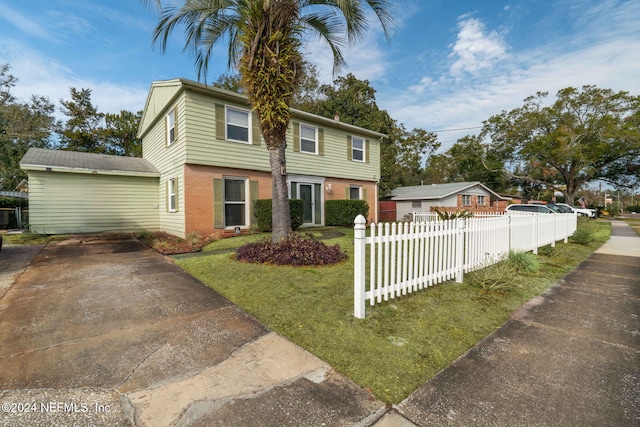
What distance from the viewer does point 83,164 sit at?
11.2 metres

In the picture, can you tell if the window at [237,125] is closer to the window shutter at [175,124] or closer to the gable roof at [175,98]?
the gable roof at [175,98]

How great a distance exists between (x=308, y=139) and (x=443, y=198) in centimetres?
1453

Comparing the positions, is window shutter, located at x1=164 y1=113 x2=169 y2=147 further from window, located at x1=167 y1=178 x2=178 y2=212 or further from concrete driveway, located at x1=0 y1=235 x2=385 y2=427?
concrete driveway, located at x1=0 y1=235 x2=385 y2=427

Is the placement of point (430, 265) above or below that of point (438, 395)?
above

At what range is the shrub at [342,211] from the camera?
13039 millimetres

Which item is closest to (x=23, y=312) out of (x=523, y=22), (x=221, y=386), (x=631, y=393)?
(x=221, y=386)

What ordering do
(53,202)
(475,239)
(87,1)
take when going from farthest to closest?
(53,202) < (87,1) < (475,239)

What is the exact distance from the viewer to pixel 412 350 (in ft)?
8.91

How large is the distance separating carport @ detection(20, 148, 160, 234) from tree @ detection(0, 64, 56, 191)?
601 inches

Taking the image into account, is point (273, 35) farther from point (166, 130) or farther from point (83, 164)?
point (83, 164)

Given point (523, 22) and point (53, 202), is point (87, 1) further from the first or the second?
point (523, 22)

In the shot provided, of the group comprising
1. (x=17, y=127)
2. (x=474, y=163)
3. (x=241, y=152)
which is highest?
(x=17, y=127)

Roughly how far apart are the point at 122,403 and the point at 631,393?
3824 millimetres

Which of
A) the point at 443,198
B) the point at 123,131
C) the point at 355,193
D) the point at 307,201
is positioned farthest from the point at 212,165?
the point at 123,131
